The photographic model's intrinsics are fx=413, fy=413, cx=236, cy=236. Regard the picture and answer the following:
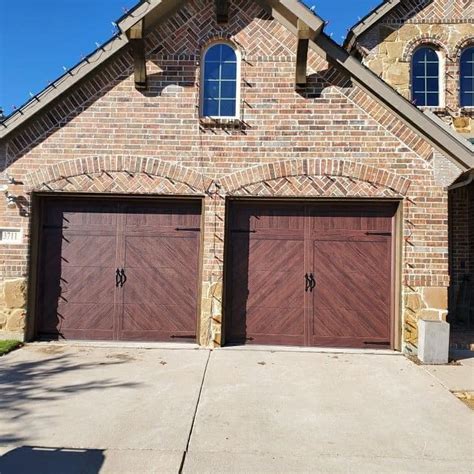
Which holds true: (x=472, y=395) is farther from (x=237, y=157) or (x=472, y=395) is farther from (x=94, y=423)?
(x=237, y=157)

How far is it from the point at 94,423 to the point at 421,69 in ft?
36.9

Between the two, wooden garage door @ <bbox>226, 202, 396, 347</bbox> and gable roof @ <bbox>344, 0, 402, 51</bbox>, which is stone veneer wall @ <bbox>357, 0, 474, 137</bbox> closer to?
gable roof @ <bbox>344, 0, 402, 51</bbox>

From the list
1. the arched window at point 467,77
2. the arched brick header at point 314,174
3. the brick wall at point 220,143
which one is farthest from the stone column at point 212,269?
the arched window at point 467,77

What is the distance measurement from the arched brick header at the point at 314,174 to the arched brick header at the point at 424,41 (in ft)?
17.3

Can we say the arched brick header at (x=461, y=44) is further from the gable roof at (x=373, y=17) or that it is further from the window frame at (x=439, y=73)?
the gable roof at (x=373, y=17)

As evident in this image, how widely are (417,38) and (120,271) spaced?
9617 mm

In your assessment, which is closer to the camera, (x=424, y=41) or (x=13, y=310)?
(x=13, y=310)

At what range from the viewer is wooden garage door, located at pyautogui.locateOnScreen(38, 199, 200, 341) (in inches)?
304

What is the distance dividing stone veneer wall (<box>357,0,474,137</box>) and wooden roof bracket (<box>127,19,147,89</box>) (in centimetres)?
646

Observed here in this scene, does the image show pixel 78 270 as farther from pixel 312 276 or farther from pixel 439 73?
pixel 439 73

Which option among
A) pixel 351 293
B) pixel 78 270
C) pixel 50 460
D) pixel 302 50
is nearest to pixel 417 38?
pixel 302 50

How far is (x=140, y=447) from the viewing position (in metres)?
3.73

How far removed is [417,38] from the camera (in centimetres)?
1089

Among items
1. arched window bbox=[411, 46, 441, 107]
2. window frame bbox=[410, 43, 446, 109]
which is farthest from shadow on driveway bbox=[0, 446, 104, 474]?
arched window bbox=[411, 46, 441, 107]
